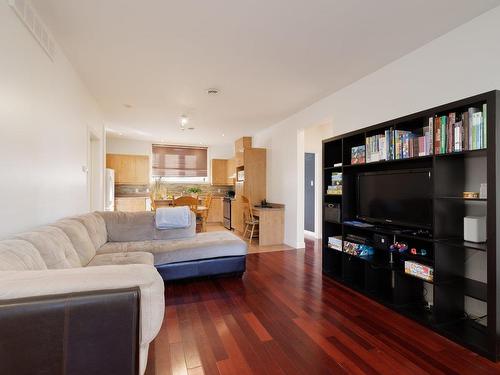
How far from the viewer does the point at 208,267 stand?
10.3 feet

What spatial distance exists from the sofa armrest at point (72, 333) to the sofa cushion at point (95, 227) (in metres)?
2.11

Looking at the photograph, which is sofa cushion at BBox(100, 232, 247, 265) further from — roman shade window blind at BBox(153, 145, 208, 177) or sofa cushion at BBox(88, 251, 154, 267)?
roman shade window blind at BBox(153, 145, 208, 177)

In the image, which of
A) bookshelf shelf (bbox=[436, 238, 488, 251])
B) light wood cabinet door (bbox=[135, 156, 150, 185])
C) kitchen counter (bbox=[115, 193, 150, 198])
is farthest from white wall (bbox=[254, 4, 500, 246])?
kitchen counter (bbox=[115, 193, 150, 198])

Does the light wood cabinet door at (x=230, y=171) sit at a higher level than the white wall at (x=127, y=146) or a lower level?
lower

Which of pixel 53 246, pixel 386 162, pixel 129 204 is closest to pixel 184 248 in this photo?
pixel 53 246

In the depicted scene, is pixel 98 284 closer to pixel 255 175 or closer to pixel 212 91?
pixel 212 91

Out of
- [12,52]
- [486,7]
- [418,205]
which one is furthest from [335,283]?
[12,52]

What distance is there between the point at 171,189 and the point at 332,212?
5907 mm

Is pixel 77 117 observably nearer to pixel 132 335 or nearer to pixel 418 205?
pixel 132 335

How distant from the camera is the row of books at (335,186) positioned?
3.24 meters

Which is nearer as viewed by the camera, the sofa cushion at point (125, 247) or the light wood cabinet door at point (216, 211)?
the sofa cushion at point (125, 247)

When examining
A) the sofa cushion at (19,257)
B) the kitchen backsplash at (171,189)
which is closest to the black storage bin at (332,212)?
the sofa cushion at (19,257)

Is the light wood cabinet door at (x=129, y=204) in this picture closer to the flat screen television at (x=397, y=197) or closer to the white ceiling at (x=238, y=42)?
the white ceiling at (x=238, y=42)

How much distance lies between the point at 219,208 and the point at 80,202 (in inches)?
199
